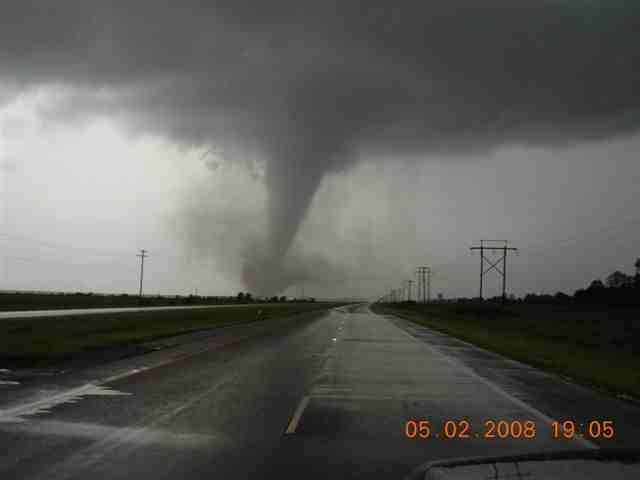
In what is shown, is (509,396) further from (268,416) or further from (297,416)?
(268,416)

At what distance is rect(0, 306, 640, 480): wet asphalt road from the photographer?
673 centimetres

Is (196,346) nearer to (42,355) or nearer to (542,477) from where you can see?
(42,355)

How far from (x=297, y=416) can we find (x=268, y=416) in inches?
18.0

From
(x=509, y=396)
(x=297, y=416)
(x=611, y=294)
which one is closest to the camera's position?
(x=297, y=416)

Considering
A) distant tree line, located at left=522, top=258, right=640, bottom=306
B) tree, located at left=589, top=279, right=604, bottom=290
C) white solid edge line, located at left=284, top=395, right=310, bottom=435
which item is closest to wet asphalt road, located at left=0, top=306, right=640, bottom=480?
white solid edge line, located at left=284, top=395, right=310, bottom=435

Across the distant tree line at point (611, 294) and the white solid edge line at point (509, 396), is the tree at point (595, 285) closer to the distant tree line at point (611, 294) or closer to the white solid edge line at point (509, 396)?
the distant tree line at point (611, 294)

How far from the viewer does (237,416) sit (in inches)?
375

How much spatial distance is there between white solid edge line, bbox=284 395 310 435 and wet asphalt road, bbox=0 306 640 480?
18 millimetres

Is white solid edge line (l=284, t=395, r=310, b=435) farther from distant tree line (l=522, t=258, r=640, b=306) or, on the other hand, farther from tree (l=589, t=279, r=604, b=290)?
tree (l=589, t=279, r=604, b=290)

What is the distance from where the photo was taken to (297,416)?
9570 millimetres

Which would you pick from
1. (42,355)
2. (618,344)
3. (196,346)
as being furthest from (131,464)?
(618,344)

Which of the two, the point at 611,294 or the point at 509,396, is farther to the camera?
the point at 611,294

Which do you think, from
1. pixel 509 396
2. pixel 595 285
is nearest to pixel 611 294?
pixel 595 285

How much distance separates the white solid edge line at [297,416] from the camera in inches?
337
